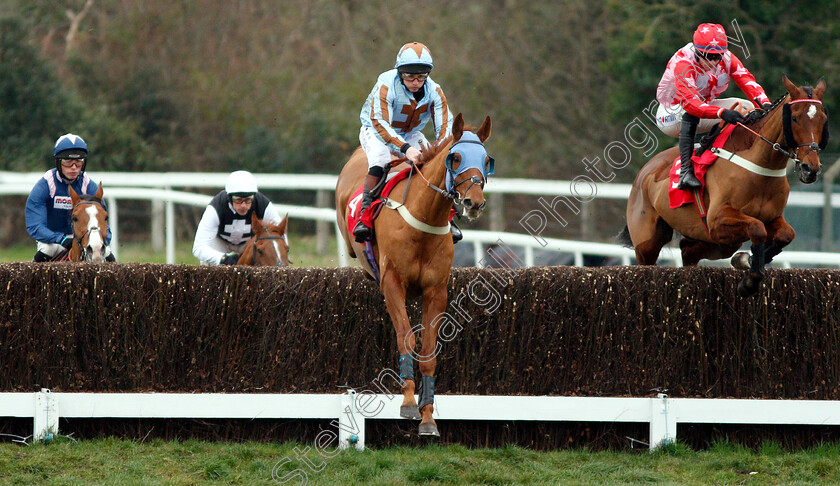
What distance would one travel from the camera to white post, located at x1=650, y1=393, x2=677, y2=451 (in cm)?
667

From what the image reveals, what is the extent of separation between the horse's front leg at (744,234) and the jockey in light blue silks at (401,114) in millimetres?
1947

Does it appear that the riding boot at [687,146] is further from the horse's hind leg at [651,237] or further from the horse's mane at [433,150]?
the horse's mane at [433,150]

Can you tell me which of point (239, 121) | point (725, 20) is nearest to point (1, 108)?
point (239, 121)

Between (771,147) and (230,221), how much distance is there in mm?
4434

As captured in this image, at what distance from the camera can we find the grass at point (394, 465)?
5926 mm

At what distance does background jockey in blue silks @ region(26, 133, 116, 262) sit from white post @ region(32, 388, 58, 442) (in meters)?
1.76

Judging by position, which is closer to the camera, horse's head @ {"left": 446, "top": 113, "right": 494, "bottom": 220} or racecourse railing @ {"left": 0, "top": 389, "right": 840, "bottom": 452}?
horse's head @ {"left": 446, "top": 113, "right": 494, "bottom": 220}

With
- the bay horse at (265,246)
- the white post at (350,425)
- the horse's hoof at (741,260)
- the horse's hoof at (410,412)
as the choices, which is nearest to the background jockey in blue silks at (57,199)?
the bay horse at (265,246)

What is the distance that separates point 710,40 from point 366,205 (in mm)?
2921

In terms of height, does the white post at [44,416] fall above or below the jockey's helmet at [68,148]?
below

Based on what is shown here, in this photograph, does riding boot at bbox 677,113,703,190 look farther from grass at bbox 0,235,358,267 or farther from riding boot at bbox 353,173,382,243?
grass at bbox 0,235,358,267

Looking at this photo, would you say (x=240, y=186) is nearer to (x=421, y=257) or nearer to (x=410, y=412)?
(x=421, y=257)

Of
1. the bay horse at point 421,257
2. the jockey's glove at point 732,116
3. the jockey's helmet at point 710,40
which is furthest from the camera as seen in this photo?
the jockey's helmet at point 710,40

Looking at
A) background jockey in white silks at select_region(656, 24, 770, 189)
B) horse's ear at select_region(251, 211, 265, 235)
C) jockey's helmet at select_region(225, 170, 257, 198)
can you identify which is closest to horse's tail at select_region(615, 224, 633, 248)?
background jockey in white silks at select_region(656, 24, 770, 189)
